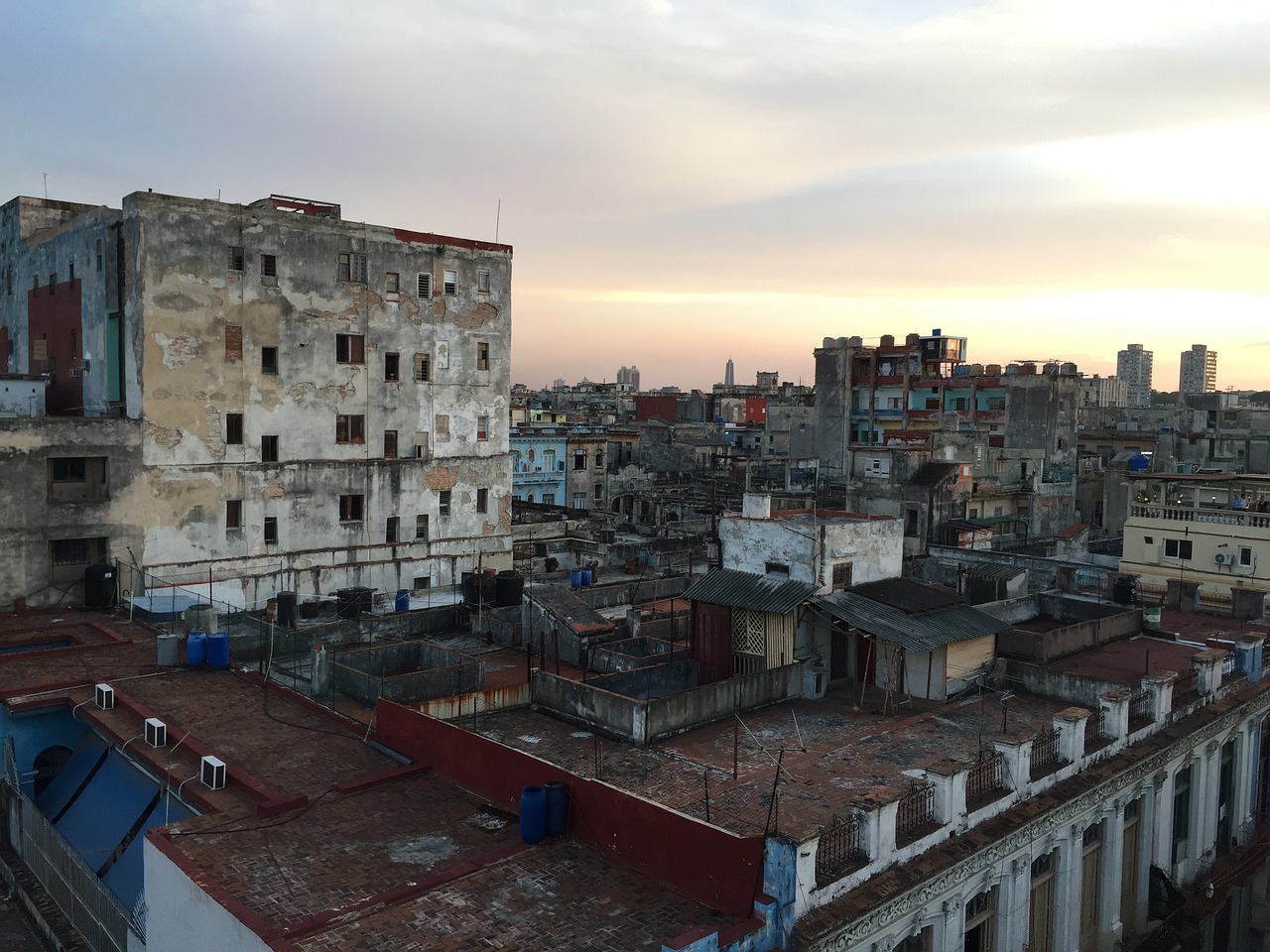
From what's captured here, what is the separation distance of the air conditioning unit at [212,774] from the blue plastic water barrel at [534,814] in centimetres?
675

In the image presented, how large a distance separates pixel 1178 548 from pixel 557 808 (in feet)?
119

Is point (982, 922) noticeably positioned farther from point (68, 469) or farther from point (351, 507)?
point (351, 507)

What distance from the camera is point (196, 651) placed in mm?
28156

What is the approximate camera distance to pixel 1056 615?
35.8 meters

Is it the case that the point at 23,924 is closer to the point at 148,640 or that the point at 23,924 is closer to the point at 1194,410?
the point at 148,640

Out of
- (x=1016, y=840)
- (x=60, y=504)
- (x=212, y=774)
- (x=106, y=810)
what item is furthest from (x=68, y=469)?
(x=1016, y=840)

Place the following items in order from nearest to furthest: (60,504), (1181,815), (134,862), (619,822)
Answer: (619,822) < (134,862) < (1181,815) < (60,504)

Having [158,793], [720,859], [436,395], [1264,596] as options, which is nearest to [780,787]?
[720,859]

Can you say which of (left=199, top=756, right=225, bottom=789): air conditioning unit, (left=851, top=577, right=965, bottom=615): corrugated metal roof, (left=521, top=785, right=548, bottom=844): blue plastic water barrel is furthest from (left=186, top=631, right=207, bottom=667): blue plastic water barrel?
(left=851, top=577, right=965, bottom=615): corrugated metal roof

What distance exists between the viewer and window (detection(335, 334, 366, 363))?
153ft

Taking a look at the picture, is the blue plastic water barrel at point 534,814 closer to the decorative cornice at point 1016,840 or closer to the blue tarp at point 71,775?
the decorative cornice at point 1016,840

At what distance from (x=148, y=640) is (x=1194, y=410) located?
88.0 metres

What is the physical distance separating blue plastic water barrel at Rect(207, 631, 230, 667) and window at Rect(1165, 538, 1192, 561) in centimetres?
3778

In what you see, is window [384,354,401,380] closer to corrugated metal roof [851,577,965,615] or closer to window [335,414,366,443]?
window [335,414,366,443]
